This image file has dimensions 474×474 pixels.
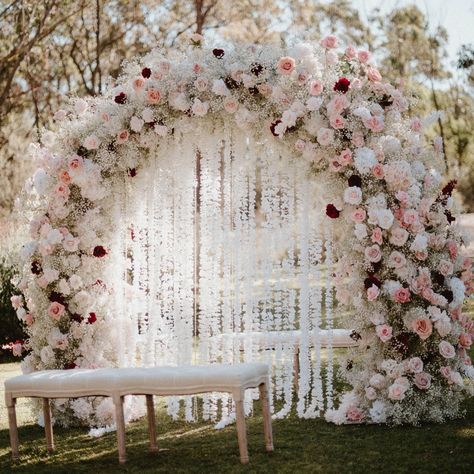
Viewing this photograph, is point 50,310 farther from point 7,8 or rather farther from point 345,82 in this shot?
point 7,8

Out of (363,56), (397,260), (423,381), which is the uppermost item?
(363,56)

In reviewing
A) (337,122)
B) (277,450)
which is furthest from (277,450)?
(337,122)

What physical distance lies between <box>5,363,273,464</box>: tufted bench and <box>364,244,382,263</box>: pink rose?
3.79 ft

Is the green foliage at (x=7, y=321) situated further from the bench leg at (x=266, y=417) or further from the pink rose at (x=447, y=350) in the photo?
the pink rose at (x=447, y=350)

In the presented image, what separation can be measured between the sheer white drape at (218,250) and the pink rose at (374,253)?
1.75 ft

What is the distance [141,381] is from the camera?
17.7 feet

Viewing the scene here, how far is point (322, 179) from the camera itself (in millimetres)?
6613

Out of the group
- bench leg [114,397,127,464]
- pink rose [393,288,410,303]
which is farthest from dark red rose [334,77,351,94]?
bench leg [114,397,127,464]

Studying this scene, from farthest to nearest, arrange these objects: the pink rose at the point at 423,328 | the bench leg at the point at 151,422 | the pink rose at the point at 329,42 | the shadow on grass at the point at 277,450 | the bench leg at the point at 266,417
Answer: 1. the pink rose at the point at 329,42
2. the pink rose at the point at 423,328
3. the bench leg at the point at 151,422
4. the bench leg at the point at 266,417
5. the shadow on grass at the point at 277,450

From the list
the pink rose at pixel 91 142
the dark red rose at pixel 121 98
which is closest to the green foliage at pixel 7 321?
the pink rose at pixel 91 142

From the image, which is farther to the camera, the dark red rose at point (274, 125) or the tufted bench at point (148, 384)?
the dark red rose at point (274, 125)

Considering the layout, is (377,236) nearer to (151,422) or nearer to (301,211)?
(301,211)

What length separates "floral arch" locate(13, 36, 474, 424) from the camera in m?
6.27

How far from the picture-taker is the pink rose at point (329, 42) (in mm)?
6551
